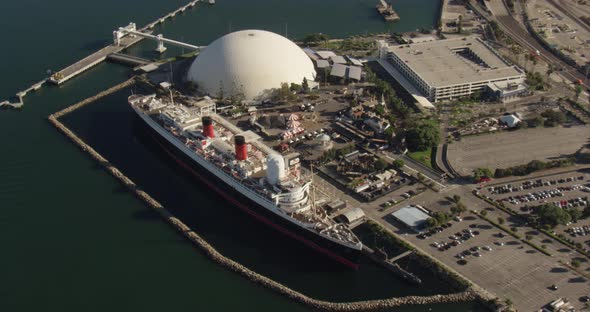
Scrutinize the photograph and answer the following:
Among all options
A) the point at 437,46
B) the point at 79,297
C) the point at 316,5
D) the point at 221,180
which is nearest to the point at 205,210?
the point at 221,180

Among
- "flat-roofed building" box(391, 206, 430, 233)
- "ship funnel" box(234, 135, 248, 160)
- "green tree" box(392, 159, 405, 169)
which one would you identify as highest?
"ship funnel" box(234, 135, 248, 160)

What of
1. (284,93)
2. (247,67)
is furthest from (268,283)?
(247,67)

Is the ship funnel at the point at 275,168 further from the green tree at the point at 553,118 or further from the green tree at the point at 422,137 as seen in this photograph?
the green tree at the point at 553,118

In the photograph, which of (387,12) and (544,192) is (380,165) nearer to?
(544,192)

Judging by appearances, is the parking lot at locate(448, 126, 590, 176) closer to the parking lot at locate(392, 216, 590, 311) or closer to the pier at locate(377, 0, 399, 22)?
the parking lot at locate(392, 216, 590, 311)

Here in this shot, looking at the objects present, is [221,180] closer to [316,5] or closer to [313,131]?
[313,131]

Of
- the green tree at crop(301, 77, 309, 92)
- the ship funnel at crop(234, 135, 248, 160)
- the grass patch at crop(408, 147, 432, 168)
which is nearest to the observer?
the ship funnel at crop(234, 135, 248, 160)

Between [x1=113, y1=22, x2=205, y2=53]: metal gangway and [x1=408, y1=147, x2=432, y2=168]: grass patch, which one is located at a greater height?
[x1=113, y1=22, x2=205, y2=53]: metal gangway

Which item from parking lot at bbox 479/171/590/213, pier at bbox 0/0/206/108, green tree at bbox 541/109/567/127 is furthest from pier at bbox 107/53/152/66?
green tree at bbox 541/109/567/127
